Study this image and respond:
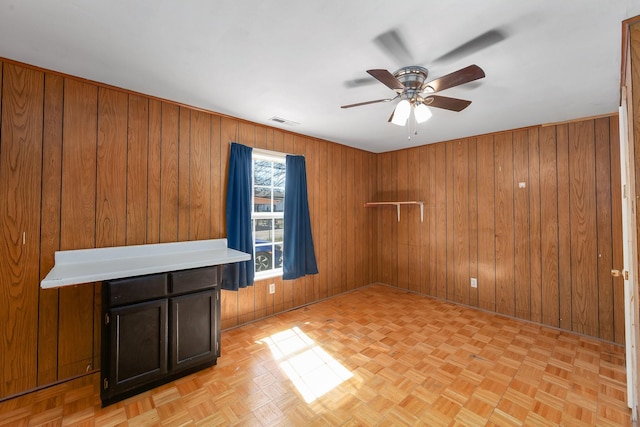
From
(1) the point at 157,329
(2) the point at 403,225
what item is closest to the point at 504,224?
(2) the point at 403,225

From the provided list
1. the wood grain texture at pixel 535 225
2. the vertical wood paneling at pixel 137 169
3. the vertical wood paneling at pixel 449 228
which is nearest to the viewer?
the vertical wood paneling at pixel 137 169

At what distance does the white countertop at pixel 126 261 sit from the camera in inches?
68.4

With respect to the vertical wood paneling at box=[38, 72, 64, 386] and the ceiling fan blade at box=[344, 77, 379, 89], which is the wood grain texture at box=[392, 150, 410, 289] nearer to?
the ceiling fan blade at box=[344, 77, 379, 89]

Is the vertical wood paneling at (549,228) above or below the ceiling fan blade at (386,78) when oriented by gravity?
below

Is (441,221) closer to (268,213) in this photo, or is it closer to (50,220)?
(268,213)

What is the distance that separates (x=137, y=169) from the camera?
7.95 ft

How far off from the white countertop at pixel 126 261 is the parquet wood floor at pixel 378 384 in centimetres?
91

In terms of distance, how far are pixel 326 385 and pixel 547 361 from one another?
197 cm

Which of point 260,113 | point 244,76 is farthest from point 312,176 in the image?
point 244,76

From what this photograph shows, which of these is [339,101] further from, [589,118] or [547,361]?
[547,361]

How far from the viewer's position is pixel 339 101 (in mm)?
2520

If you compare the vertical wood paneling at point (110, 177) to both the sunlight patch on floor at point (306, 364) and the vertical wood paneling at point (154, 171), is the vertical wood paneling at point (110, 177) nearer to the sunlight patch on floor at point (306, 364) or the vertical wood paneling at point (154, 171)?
the vertical wood paneling at point (154, 171)

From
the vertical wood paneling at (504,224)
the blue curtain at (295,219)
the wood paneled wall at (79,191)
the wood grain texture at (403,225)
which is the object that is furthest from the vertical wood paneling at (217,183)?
the vertical wood paneling at (504,224)

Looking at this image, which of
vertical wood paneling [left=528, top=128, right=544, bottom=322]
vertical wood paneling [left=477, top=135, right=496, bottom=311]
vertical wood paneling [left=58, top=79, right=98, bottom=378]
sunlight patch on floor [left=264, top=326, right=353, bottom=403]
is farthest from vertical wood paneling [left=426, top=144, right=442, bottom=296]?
vertical wood paneling [left=58, top=79, right=98, bottom=378]
